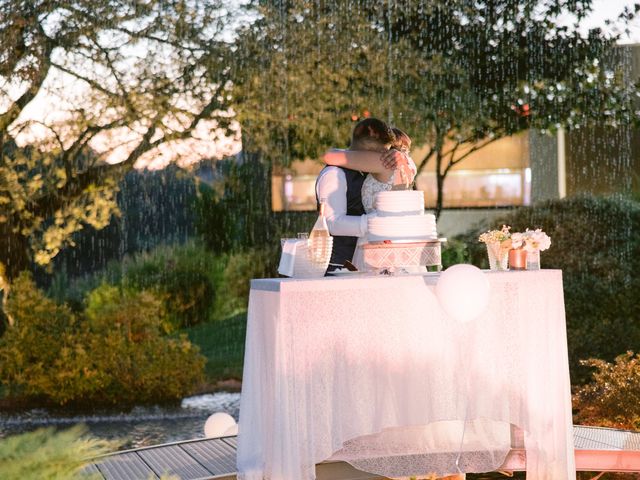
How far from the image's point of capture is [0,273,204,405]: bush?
8.49m

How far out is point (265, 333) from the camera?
324 cm

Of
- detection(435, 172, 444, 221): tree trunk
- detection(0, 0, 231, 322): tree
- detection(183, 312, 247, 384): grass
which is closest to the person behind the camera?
detection(0, 0, 231, 322): tree

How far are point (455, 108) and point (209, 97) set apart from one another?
8.19 feet

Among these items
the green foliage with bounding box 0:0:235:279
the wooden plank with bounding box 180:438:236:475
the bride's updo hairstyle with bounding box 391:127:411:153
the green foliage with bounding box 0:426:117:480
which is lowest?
the wooden plank with bounding box 180:438:236:475

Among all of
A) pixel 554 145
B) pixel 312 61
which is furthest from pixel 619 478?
pixel 554 145

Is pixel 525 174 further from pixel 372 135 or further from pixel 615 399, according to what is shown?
pixel 372 135

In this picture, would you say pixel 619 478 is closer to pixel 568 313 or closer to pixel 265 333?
pixel 265 333

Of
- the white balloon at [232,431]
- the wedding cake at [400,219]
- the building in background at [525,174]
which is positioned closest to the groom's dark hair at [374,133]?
the wedding cake at [400,219]

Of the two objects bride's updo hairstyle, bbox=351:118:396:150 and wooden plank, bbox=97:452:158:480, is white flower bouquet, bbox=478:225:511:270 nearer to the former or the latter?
bride's updo hairstyle, bbox=351:118:396:150

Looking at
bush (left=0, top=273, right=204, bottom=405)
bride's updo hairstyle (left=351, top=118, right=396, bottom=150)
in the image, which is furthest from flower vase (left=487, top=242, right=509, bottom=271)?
bush (left=0, top=273, right=204, bottom=405)

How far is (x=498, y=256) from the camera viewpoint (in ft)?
11.3

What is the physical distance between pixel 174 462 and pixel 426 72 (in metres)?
7.18

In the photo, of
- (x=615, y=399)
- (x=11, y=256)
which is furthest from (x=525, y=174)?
(x=615, y=399)

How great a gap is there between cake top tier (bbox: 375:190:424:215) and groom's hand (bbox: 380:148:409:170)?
0.24 m
